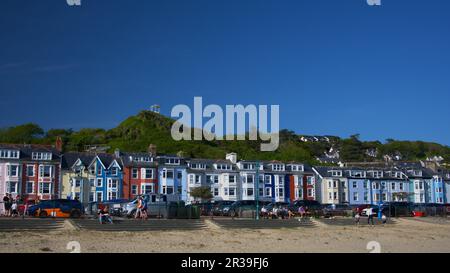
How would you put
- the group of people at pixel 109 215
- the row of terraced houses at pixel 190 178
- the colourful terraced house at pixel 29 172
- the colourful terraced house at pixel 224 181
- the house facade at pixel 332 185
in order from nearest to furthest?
the group of people at pixel 109 215 → the colourful terraced house at pixel 29 172 → the row of terraced houses at pixel 190 178 → the colourful terraced house at pixel 224 181 → the house facade at pixel 332 185

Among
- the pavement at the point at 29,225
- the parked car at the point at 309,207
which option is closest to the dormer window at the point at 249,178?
the parked car at the point at 309,207

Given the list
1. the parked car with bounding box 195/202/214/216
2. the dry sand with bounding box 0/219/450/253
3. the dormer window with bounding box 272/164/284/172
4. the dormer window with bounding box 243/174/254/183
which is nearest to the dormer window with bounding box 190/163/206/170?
the dormer window with bounding box 243/174/254/183

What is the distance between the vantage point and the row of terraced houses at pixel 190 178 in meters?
74.6

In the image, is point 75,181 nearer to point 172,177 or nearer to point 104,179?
point 104,179

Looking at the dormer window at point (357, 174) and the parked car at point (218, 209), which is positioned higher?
the dormer window at point (357, 174)

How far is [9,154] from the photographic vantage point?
73.4 metres

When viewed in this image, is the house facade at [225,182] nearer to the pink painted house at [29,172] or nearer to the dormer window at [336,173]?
the dormer window at [336,173]

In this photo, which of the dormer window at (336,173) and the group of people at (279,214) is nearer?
the group of people at (279,214)

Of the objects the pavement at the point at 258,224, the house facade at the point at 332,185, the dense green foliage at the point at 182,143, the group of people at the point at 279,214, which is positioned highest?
the dense green foliage at the point at 182,143

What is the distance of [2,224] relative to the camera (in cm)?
3209
